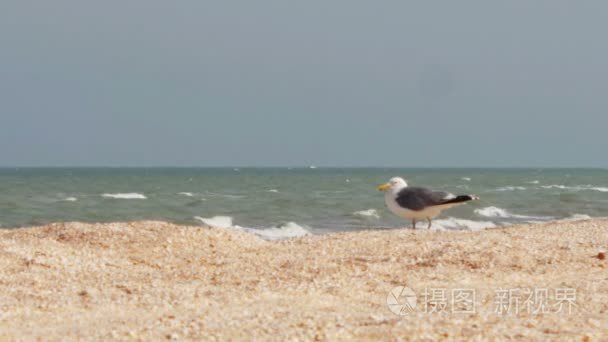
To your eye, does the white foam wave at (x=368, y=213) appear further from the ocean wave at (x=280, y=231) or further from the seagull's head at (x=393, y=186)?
the seagull's head at (x=393, y=186)

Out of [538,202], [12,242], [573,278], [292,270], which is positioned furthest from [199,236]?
[538,202]

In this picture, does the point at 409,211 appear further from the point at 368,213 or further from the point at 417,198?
the point at 368,213

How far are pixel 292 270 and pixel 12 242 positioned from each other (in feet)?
17.4

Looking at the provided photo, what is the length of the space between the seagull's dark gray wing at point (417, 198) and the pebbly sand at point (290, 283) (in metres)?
0.51

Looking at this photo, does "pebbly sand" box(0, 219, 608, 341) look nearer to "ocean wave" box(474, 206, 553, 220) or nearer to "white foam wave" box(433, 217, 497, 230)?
"white foam wave" box(433, 217, 497, 230)

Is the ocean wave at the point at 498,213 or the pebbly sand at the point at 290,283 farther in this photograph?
the ocean wave at the point at 498,213

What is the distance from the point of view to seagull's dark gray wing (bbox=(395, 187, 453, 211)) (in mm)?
13859

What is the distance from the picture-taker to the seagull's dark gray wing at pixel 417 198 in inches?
546

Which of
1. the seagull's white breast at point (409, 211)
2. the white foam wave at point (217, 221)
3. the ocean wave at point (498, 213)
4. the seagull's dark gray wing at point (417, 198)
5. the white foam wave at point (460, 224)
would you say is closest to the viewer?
the seagull's dark gray wing at point (417, 198)

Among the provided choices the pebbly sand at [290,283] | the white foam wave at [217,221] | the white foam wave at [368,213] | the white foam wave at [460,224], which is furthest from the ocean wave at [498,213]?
the pebbly sand at [290,283]

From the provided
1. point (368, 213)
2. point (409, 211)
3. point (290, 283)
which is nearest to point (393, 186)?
point (409, 211)

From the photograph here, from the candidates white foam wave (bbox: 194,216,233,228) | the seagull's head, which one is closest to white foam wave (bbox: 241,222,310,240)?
white foam wave (bbox: 194,216,233,228)

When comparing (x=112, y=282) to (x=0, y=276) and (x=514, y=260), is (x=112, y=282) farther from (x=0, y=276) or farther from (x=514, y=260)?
(x=514, y=260)

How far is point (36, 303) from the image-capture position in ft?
26.8
